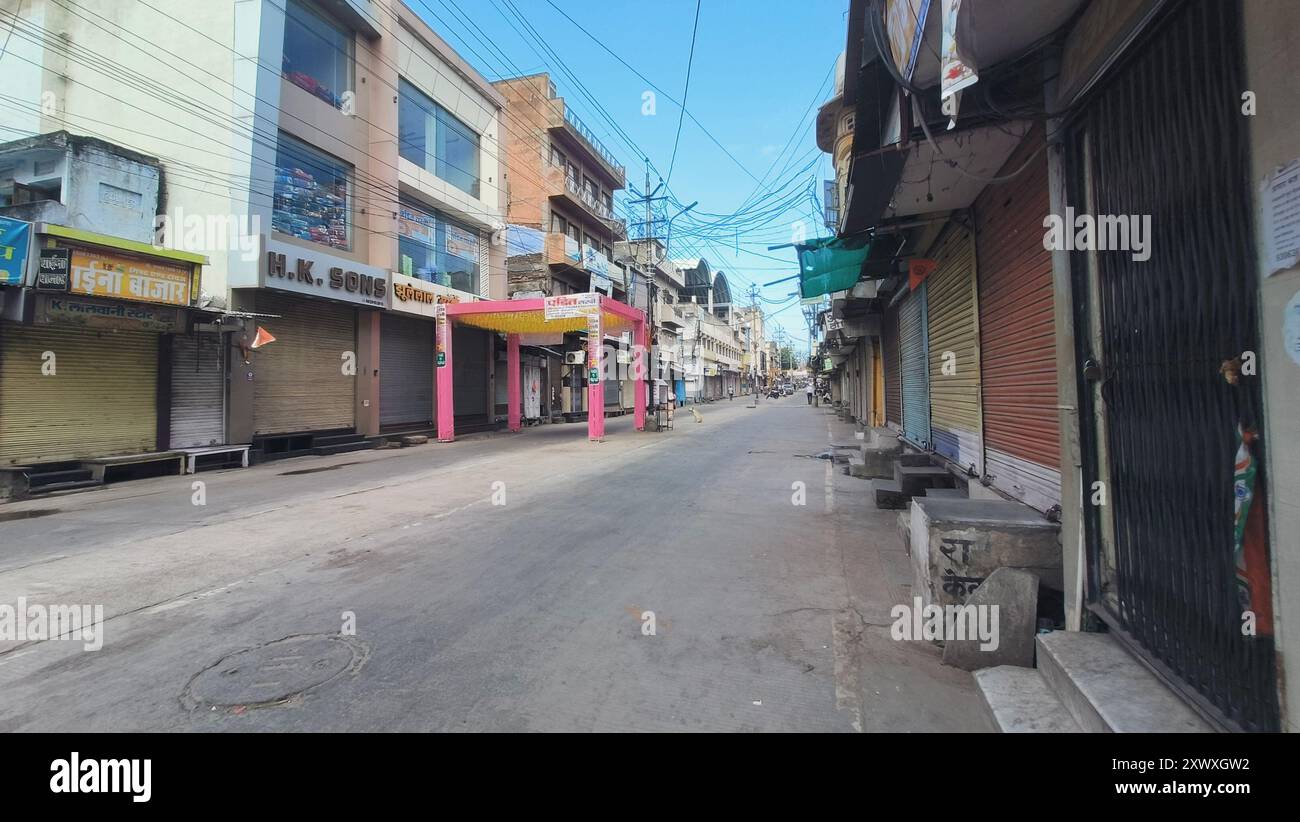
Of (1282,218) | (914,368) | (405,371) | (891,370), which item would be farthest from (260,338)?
(1282,218)

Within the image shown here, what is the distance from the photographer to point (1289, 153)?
203 cm

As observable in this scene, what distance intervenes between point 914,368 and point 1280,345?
9455 millimetres

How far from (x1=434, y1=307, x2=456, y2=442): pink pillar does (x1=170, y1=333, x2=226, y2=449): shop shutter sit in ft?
20.9

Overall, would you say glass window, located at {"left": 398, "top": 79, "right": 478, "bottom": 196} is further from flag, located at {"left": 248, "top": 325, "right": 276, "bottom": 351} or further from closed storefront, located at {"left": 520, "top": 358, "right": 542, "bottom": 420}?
flag, located at {"left": 248, "top": 325, "right": 276, "bottom": 351}

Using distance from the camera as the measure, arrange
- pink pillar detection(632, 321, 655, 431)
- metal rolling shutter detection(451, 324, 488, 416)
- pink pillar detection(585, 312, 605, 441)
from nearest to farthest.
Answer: pink pillar detection(585, 312, 605, 441) < pink pillar detection(632, 321, 655, 431) < metal rolling shutter detection(451, 324, 488, 416)

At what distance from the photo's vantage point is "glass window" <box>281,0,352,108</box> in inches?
612

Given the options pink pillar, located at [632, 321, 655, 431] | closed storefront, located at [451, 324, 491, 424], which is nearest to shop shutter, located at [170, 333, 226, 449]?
closed storefront, located at [451, 324, 491, 424]

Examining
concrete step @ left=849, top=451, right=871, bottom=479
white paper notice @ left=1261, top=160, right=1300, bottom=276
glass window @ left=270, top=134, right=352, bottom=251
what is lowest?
concrete step @ left=849, top=451, right=871, bottom=479

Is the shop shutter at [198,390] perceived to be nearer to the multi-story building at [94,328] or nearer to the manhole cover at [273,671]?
the multi-story building at [94,328]

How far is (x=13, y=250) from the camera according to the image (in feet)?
31.1

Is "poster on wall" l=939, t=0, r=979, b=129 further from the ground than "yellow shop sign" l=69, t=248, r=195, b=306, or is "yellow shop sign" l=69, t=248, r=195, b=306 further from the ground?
"yellow shop sign" l=69, t=248, r=195, b=306
